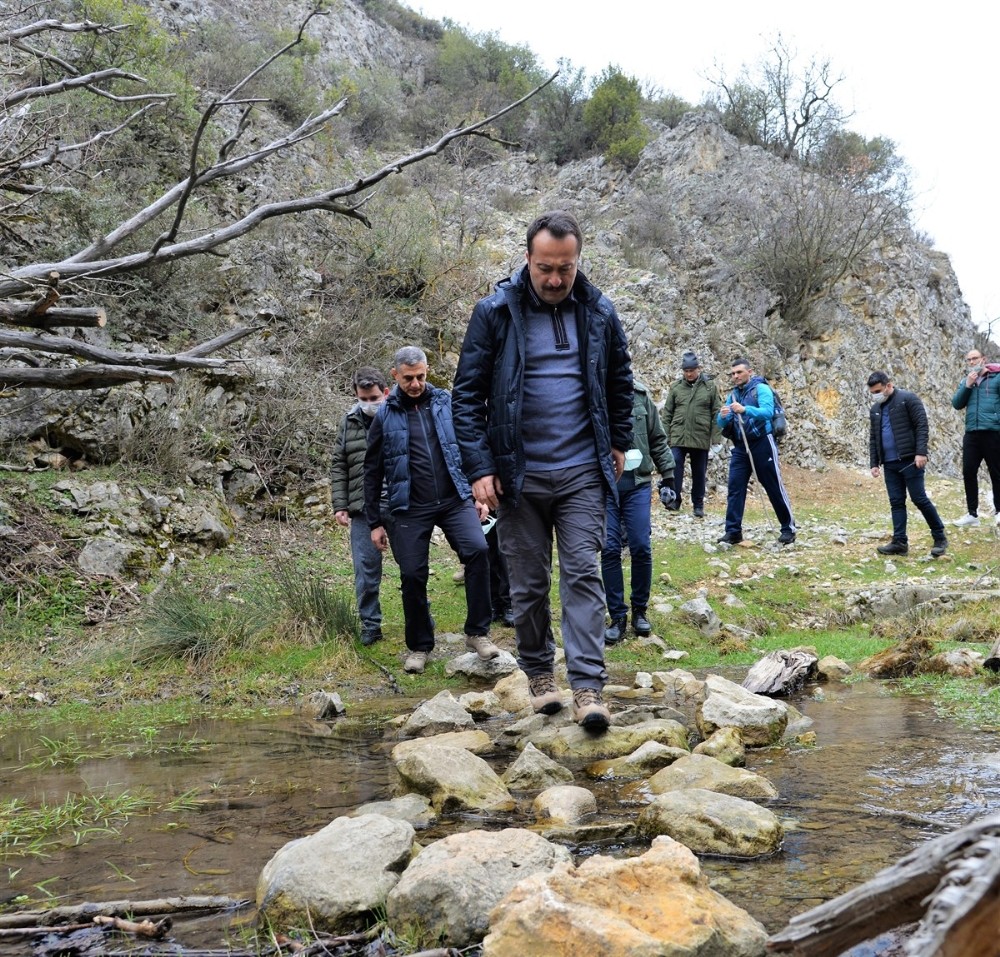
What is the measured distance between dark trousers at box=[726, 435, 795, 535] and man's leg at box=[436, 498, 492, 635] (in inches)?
213

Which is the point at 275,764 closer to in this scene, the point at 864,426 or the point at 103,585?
the point at 103,585

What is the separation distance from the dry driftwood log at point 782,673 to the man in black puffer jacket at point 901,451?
536cm

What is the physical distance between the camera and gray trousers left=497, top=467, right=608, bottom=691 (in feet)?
13.2

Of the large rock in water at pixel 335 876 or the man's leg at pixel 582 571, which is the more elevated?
the man's leg at pixel 582 571

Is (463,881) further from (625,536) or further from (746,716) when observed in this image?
(625,536)

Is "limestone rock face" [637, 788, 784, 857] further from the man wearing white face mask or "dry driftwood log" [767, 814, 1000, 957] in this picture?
the man wearing white face mask

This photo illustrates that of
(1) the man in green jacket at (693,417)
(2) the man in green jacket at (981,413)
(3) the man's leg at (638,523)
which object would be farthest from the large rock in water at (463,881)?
(1) the man in green jacket at (693,417)

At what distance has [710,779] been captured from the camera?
3.11 meters

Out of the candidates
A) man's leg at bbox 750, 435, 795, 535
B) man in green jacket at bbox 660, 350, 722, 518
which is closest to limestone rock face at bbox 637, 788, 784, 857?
man's leg at bbox 750, 435, 795, 535

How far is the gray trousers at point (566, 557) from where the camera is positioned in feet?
13.2

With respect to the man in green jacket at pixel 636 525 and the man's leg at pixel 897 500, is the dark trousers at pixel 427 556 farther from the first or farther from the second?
the man's leg at pixel 897 500

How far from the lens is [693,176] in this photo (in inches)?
1081

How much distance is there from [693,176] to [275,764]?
27194 mm

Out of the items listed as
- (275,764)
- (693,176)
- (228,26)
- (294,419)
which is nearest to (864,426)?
(693,176)
